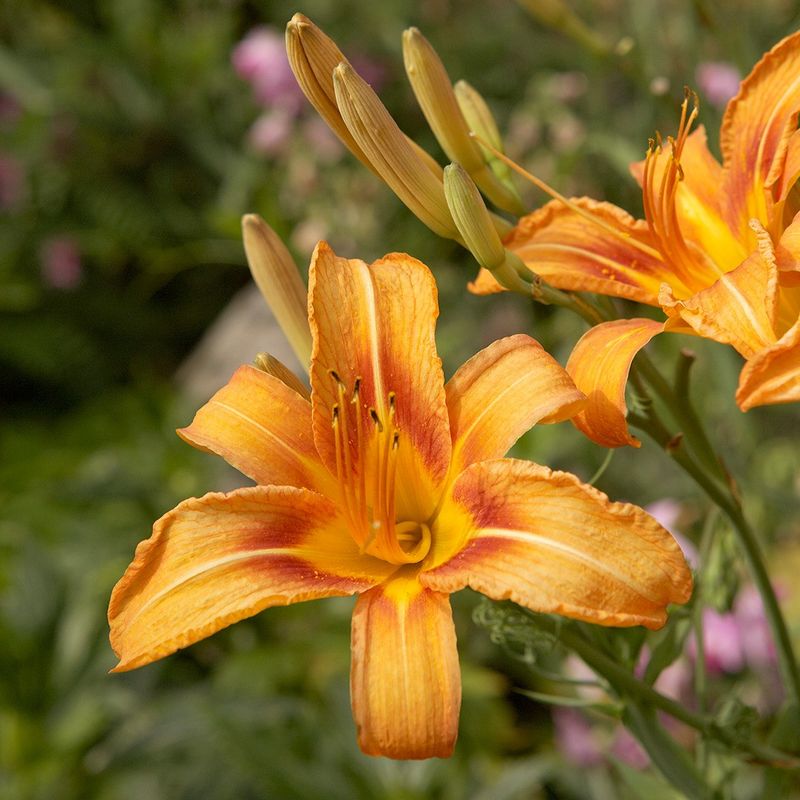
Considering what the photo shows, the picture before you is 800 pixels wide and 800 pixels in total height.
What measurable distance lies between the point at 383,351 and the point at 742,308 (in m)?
0.30

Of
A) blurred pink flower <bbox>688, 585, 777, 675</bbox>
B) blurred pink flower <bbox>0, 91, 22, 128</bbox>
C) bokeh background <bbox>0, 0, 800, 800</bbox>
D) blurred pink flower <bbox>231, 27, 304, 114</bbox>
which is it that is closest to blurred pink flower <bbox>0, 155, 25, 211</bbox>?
bokeh background <bbox>0, 0, 800, 800</bbox>

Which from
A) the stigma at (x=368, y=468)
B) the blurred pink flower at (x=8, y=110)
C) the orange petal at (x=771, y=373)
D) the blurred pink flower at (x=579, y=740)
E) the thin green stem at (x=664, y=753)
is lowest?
the blurred pink flower at (x=579, y=740)

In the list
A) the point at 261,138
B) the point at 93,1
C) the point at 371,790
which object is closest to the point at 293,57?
the point at 371,790

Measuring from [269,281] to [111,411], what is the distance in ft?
8.51

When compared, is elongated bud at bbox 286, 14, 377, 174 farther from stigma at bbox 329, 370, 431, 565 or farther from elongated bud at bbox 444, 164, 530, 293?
stigma at bbox 329, 370, 431, 565

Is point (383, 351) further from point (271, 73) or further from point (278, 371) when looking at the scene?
point (271, 73)

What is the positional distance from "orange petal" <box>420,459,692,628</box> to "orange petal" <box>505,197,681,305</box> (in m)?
0.22

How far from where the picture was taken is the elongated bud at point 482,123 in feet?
3.28

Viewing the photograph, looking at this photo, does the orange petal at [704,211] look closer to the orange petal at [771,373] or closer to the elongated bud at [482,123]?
the elongated bud at [482,123]

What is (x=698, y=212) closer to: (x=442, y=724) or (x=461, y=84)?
(x=461, y=84)

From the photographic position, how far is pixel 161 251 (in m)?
3.22

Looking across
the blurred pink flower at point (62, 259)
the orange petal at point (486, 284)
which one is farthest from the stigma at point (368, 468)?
the blurred pink flower at point (62, 259)

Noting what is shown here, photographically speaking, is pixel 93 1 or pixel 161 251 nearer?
pixel 161 251

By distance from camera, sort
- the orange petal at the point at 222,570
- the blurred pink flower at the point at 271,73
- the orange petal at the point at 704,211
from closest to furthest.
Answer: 1. the orange petal at the point at 222,570
2. the orange petal at the point at 704,211
3. the blurred pink flower at the point at 271,73
